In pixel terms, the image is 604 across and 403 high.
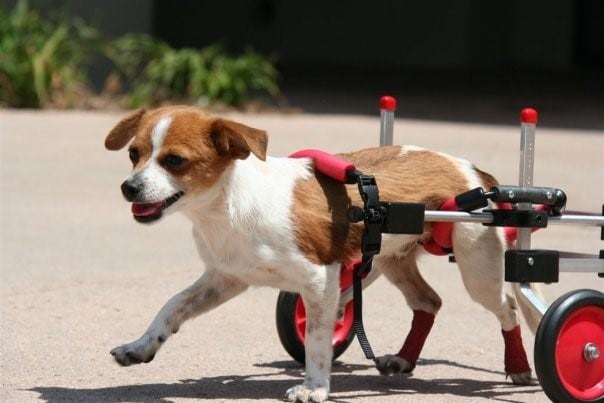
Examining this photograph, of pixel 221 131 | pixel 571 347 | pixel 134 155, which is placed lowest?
pixel 571 347

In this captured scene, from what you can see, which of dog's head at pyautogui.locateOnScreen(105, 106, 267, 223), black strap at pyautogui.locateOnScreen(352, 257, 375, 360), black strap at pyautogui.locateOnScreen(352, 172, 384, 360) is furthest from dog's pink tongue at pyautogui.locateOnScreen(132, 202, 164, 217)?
black strap at pyautogui.locateOnScreen(352, 257, 375, 360)

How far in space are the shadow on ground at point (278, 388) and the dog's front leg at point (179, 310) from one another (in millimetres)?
192

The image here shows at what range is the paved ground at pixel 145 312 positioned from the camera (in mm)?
5863

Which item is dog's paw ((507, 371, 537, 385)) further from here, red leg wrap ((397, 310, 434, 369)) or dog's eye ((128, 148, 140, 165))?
dog's eye ((128, 148, 140, 165))

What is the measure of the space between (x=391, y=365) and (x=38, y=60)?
10398 mm

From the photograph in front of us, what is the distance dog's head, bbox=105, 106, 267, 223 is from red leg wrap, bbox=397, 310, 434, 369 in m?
1.40

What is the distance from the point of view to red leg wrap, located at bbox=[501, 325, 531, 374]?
605cm

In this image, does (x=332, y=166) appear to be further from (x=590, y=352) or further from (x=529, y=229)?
(x=590, y=352)

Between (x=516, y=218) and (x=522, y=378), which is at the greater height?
(x=516, y=218)

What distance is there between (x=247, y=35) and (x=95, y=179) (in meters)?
15.6

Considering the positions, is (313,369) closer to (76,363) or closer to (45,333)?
(76,363)

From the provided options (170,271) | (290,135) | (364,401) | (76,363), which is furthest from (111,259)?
(290,135)

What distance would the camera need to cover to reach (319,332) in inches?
216

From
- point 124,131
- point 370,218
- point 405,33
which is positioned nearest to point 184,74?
point 405,33
